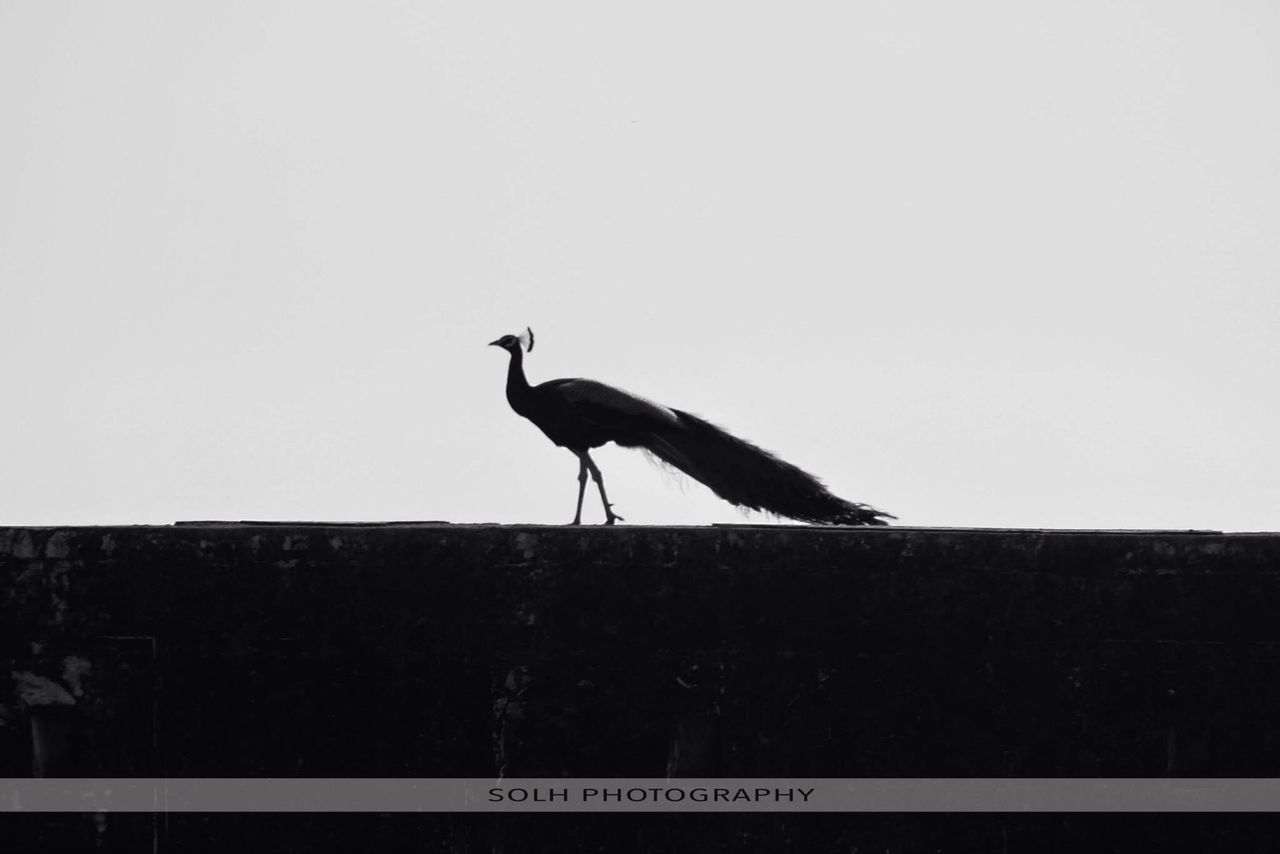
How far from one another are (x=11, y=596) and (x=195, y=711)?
0.84m

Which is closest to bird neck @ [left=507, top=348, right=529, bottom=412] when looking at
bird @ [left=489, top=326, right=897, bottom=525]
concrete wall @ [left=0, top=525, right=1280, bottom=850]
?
bird @ [left=489, top=326, right=897, bottom=525]

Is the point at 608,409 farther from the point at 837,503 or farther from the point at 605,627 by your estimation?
the point at 605,627

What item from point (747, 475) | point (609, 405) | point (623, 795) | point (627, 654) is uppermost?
point (609, 405)

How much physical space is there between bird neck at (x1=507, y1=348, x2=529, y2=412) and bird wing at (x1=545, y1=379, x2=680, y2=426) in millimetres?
283

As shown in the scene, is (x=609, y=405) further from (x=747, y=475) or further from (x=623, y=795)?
(x=623, y=795)

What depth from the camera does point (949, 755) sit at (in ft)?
21.0

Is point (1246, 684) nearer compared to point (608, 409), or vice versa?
point (1246, 684)

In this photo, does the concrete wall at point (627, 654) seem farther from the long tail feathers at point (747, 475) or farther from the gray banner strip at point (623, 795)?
the long tail feathers at point (747, 475)

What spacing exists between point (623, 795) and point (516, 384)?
12.5 feet

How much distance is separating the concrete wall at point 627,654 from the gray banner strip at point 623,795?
56 millimetres

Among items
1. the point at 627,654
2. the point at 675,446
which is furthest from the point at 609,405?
the point at 627,654

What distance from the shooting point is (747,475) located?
9062 mm
